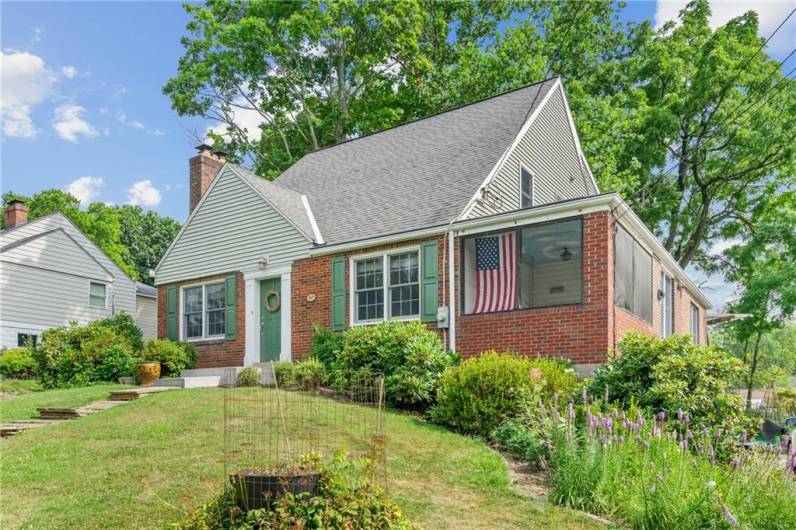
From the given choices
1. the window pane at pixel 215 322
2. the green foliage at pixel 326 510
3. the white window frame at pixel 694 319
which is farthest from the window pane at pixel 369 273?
the white window frame at pixel 694 319

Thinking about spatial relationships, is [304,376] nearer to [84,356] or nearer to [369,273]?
[369,273]

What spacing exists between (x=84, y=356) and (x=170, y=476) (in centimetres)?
1104

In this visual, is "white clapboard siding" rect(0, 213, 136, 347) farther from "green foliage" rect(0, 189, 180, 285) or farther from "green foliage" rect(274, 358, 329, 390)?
"green foliage" rect(274, 358, 329, 390)

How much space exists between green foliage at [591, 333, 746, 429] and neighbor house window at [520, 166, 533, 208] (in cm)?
690

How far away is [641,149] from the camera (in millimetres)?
26656

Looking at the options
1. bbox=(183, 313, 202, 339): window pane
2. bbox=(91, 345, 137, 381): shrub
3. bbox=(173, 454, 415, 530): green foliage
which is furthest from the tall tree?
bbox=(173, 454, 415, 530): green foliage

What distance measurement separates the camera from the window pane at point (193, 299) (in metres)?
18.2

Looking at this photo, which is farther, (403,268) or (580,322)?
(403,268)

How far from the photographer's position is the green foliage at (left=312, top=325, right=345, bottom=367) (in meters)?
14.1

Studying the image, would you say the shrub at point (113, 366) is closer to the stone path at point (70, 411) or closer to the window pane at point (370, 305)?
the stone path at point (70, 411)

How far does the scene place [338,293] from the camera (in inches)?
591

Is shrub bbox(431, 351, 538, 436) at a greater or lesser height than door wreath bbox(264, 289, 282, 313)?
lesser

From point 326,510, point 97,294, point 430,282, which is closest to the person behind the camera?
point 326,510

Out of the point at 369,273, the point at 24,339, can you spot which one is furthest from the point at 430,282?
the point at 24,339
